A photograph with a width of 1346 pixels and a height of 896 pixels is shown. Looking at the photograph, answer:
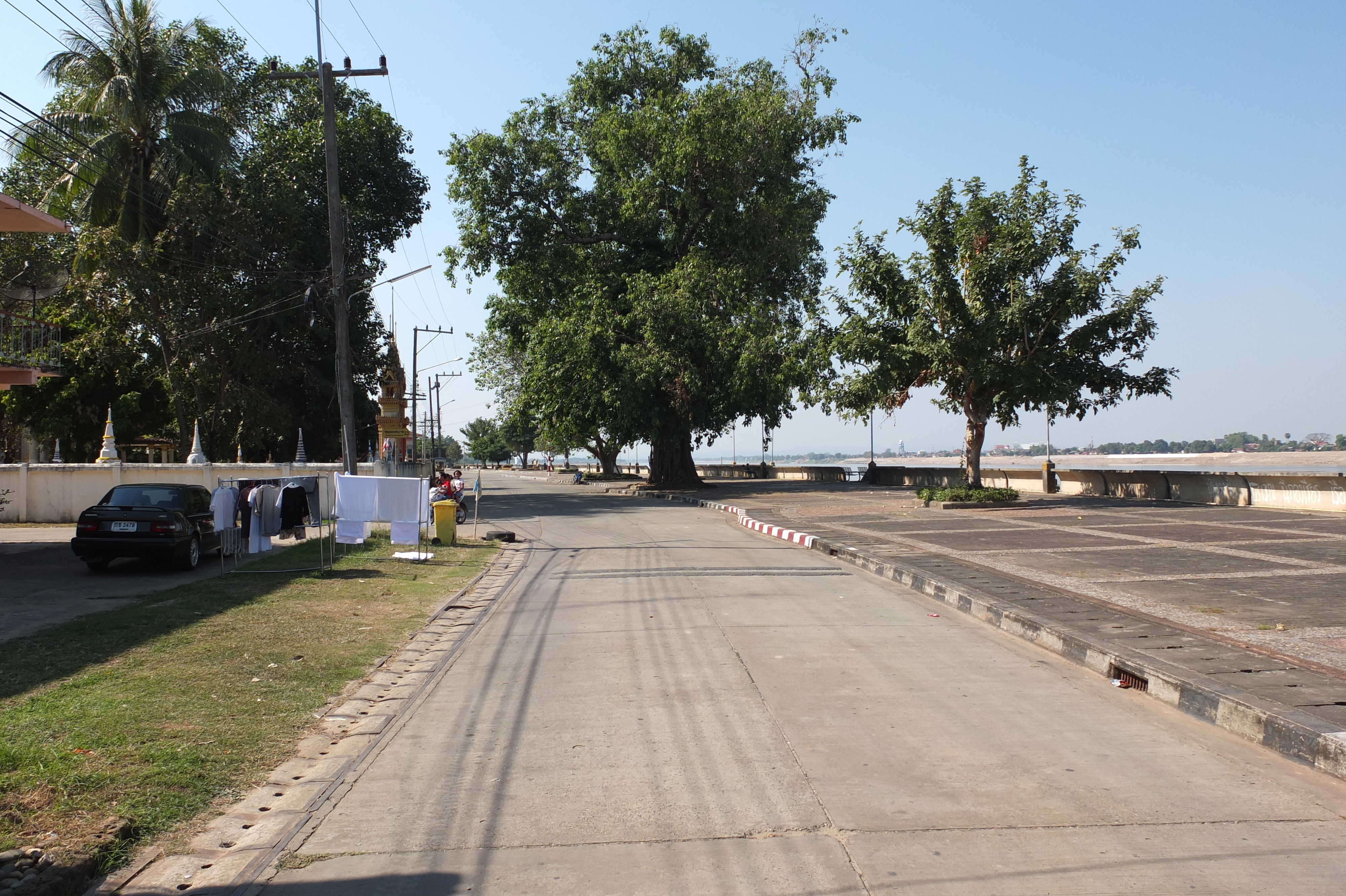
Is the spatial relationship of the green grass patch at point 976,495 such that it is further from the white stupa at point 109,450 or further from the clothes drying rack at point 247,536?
the white stupa at point 109,450

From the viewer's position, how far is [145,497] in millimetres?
15125

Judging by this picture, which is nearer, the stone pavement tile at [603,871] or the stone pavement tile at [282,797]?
the stone pavement tile at [603,871]

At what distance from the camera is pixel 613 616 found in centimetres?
1058

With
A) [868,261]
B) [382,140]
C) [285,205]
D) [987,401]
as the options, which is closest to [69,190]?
[285,205]

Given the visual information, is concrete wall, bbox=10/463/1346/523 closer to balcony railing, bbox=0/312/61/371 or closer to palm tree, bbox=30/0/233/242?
balcony railing, bbox=0/312/61/371

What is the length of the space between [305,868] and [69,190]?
38.4 meters

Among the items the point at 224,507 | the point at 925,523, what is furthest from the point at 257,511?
the point at 925,523

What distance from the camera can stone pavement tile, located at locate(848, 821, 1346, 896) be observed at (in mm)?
3832

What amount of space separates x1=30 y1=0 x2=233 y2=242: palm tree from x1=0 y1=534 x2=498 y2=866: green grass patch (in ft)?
88.2

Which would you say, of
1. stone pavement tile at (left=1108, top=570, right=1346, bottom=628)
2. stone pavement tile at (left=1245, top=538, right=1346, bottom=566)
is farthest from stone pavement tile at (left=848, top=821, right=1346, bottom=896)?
stone pavement tile at (left=1245, top=538, right=1346, bottom=566)

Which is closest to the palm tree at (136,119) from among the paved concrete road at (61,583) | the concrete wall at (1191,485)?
the paved concrete road at (61,583)

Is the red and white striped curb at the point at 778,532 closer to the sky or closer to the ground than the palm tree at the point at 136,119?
closer to the ground

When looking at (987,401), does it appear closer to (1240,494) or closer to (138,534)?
(1240,494)

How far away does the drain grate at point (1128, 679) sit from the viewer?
24.1ft
